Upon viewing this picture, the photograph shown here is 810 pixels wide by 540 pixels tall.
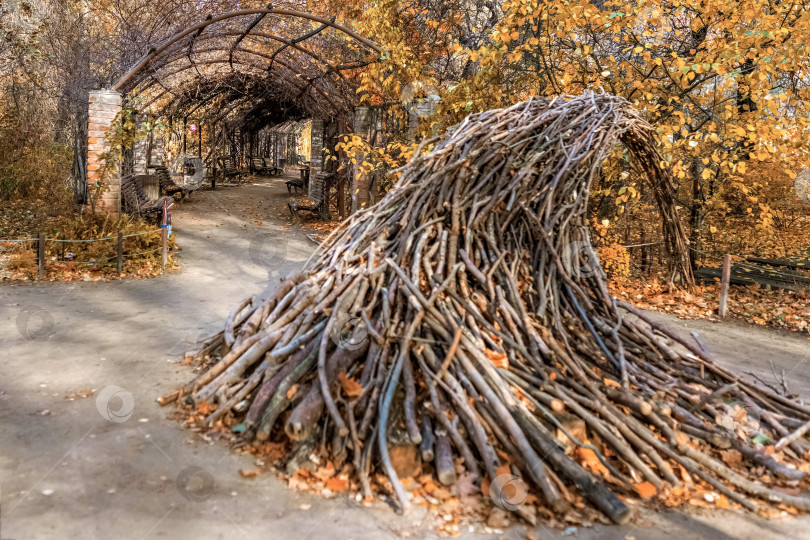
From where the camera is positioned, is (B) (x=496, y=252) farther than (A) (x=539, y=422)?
Yes

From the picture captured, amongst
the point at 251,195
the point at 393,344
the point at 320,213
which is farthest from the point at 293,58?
the point at 393,344

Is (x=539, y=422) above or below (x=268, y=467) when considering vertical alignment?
above

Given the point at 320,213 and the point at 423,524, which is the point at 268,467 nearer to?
the point at 423,524

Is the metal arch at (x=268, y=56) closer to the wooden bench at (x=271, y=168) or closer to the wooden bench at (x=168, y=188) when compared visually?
the wooden bench at (x=168, y=188)

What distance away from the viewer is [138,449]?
3.95 meters

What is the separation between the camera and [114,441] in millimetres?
4055

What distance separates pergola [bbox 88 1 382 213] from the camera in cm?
1030

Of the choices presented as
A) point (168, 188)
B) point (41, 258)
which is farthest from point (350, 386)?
point (168, 188)

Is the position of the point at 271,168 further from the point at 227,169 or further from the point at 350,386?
the point at 350,386

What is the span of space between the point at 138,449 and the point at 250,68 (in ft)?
42.3

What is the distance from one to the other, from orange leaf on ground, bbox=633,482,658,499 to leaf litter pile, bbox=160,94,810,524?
0.02 metres

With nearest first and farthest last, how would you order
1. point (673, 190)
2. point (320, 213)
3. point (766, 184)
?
1. point (673, 190)
2. point (766, 184)
3. point (320, 213)

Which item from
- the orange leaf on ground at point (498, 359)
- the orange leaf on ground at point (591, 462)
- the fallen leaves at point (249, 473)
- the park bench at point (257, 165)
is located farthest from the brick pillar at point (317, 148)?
the orange leaf on ground at point (591, 462)

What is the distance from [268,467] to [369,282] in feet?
5.84
